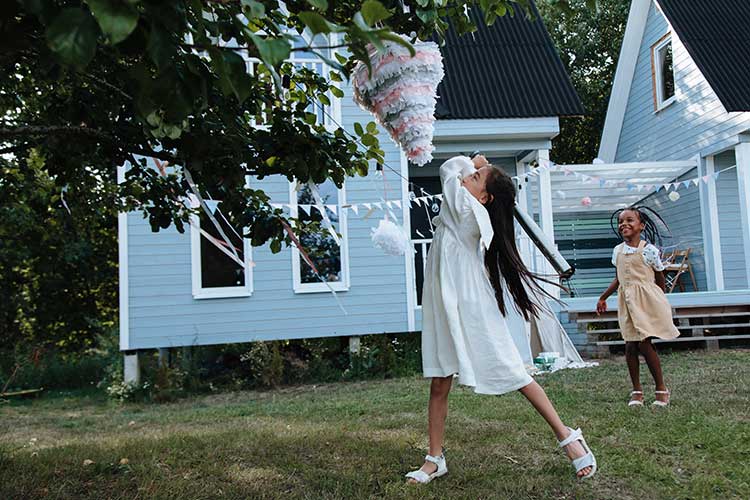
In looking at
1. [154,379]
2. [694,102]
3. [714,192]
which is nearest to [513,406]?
[154,379]

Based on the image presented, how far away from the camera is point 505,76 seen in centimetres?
961

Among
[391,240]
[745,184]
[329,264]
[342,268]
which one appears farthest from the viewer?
[745,184]

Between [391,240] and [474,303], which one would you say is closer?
[474,303]

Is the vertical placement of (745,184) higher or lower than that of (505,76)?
lower

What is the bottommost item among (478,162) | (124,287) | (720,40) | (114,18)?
(124,287)

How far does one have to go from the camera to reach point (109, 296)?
1428 centimetres

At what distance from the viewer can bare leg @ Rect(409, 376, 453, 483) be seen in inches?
120

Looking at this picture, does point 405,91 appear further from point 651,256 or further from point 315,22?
point 651,256

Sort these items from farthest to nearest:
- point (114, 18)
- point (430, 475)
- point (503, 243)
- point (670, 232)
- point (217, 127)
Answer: point (670, 232)
point (503, 243)
point (430, 475)
point (217, 127)
point (114, 18)

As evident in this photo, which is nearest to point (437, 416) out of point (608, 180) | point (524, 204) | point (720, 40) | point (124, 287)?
point (124, 287)

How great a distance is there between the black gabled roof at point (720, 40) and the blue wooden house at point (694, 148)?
0.05 feet

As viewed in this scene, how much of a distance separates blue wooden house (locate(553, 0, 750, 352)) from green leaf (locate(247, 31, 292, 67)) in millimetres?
8091

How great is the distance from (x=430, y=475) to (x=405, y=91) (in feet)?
5.72

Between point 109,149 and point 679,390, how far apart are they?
4.73 meters
